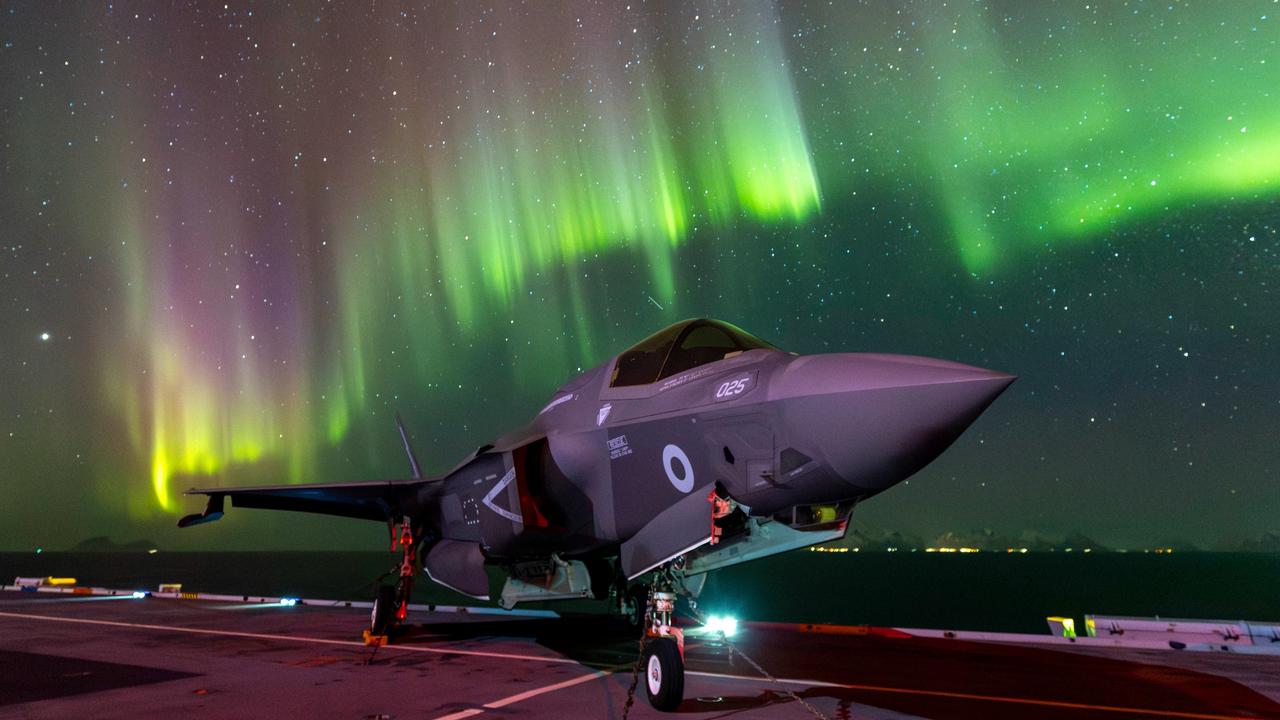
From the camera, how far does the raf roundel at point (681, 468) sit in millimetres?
6000

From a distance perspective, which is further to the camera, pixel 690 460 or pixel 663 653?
pixel 663 653

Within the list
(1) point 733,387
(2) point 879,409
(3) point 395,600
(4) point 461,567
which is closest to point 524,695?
(4) point 461,567

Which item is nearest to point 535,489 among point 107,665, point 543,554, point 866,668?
point 543,554

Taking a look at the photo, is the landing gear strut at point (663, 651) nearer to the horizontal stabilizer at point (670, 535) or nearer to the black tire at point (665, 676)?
the black tire at point (665, 676)

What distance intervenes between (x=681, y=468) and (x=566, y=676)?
3828 millimetres

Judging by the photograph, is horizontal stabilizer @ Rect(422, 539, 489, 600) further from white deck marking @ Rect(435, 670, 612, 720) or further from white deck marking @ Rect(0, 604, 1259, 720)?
white deck marking @ Rect(435, 670, 612, 720)

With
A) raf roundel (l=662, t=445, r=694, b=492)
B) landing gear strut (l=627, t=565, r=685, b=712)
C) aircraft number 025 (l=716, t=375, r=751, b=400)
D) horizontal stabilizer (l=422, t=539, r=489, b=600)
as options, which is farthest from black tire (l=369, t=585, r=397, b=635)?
aircraft number 025 (l=716, t=375, r=751, b=400)

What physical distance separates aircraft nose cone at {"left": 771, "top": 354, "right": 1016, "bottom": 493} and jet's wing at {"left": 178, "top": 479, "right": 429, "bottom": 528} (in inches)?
334

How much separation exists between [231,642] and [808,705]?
9.80 meters

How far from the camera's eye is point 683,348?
6.71 meters

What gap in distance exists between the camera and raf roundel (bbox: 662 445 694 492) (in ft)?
19.7

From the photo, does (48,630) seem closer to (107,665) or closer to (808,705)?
(107,665)

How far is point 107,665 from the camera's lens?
9531mm

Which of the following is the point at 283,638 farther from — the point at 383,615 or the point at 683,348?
the point at 683,348
